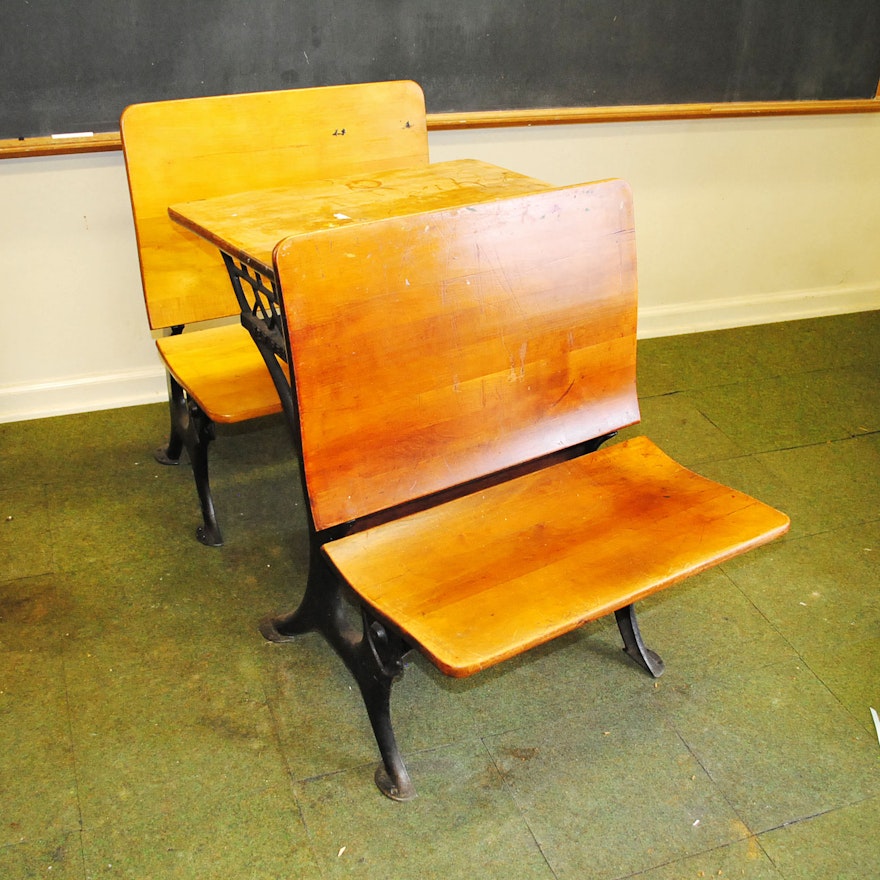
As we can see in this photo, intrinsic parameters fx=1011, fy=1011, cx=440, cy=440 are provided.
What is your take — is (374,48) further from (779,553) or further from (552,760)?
(552,760)

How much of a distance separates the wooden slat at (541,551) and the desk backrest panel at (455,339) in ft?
0.23

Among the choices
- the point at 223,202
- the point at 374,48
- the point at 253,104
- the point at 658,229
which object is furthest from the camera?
the point at 658,229

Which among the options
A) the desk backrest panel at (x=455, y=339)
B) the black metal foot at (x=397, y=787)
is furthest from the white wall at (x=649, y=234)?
the black metal foot at (x=397, y=787)

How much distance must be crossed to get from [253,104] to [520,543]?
4.08 feet

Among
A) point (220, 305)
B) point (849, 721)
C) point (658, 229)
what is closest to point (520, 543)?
point (849, 721)

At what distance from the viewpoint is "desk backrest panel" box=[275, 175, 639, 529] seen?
1.60 meters

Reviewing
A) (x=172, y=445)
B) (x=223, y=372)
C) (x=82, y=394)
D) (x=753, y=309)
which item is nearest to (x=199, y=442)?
(x=223, y=372)

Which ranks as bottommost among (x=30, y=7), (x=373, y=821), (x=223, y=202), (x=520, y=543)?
(x=373, y=821)

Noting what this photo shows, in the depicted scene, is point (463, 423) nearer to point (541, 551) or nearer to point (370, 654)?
point (541, 551)

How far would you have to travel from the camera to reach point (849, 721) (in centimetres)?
198

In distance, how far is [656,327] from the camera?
3.65 metres

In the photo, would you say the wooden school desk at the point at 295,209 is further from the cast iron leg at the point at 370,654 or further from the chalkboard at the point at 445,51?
the chalkboard at the point at 445,51

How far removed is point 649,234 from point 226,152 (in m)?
1.71

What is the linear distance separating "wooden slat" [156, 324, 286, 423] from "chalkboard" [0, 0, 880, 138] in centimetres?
70
